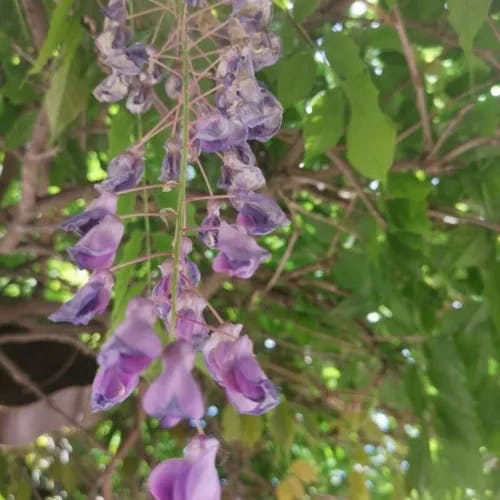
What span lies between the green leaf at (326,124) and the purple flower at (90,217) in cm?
24

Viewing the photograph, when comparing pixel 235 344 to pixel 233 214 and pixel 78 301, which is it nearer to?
pixel 78 301

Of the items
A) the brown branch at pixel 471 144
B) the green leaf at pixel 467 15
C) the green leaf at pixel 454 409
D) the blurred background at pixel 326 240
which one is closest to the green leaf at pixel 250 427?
the blurred background at pixel 326 240

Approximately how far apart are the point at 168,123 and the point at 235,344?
4.7 inches

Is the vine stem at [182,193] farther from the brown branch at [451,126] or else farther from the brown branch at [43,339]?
the brown branch at [43,339]

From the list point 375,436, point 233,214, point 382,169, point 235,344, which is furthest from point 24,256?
point 235,344

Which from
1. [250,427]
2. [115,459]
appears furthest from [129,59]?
[250,427]

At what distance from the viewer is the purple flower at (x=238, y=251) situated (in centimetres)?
34

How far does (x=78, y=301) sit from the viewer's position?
0.35 m

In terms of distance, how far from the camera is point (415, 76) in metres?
0.67

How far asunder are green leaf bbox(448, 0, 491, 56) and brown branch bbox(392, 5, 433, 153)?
5.6 inches

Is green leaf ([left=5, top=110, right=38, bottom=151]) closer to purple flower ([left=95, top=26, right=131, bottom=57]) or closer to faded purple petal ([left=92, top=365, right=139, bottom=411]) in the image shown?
purple flower ([left=95, top=26, right=131, bottom=57])

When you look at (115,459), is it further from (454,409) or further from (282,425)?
(454,409)

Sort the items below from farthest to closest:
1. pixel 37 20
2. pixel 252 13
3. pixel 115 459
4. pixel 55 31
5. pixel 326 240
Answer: pixel 326 240
pixel 115 459
pixel 37 20
pixel 55 31
pixel 252 13

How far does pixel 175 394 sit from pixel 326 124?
329mm
